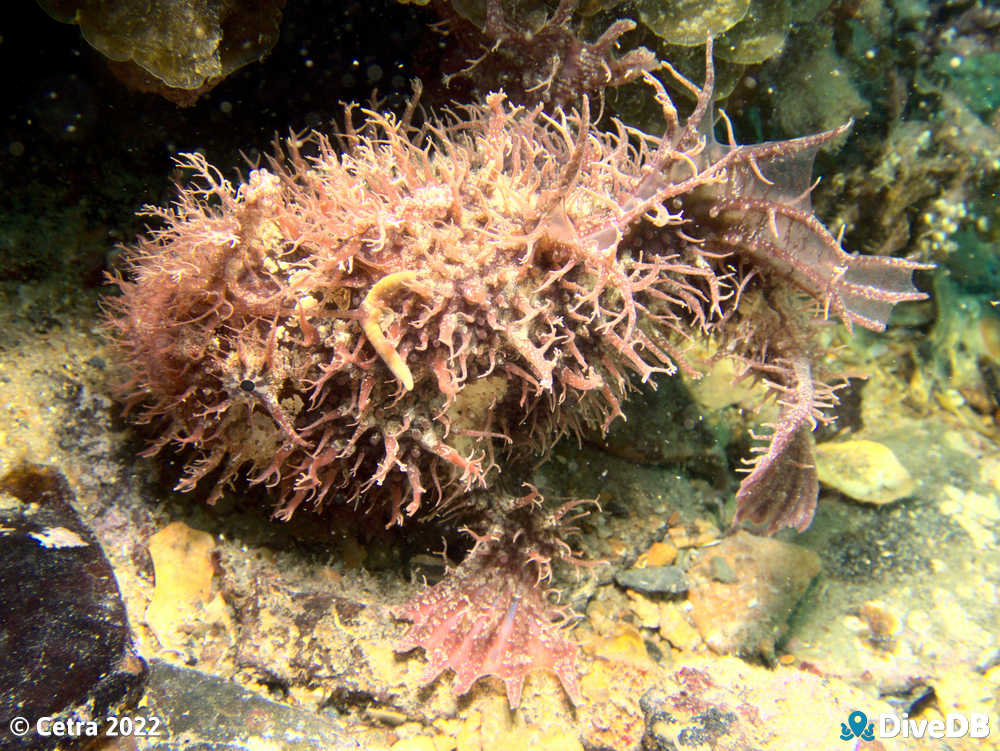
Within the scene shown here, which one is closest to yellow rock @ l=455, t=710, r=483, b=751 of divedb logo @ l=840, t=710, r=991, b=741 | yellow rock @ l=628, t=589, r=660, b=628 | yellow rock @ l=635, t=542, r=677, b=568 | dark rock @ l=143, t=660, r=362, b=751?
dark rock @ l=143, t=660, r=362, b=751

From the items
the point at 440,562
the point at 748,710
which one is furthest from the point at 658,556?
the point at 440,562

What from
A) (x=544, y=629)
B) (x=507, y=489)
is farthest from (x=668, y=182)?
(x=544, y=629)

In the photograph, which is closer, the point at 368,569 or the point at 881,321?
the point at 881,321

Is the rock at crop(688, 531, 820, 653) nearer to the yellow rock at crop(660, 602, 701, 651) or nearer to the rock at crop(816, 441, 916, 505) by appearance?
the yellow rock at crop(660, 602, 701, 651)

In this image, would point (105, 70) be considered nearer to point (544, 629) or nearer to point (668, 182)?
point (668, 182)

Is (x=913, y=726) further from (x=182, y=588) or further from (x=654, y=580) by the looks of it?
(x=182, y=588)
